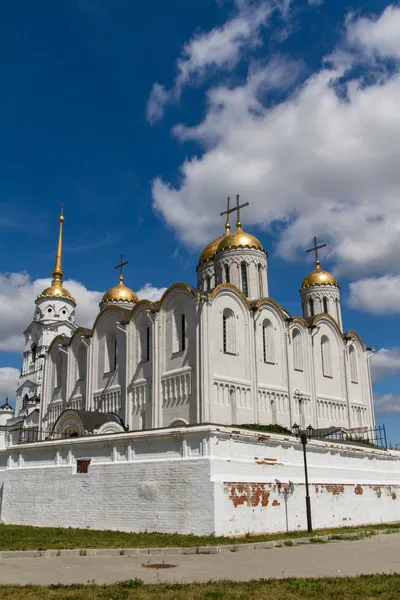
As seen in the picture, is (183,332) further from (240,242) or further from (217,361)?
(240,242)

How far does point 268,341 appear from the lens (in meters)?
33.5

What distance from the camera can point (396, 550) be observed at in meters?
15.2

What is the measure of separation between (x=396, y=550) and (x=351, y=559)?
2720mm

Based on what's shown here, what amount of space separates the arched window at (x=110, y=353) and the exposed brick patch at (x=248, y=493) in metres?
17.5

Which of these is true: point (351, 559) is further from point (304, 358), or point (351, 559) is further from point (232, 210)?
point (232, 210)

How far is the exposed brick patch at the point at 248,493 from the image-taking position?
18078 millimetres

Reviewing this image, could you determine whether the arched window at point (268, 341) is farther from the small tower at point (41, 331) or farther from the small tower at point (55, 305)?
the small tower at point (55, 305)

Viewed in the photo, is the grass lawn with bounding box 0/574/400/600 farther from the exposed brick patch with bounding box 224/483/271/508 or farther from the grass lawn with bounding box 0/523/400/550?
the exposed brick patch with bounding box 224/483/271/508

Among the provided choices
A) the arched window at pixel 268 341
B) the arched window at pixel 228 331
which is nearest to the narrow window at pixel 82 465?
the arched window at pixel 228 331

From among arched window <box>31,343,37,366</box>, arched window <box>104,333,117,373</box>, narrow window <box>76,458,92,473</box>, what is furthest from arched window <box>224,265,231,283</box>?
arched window <box>31,343,37,366</box>

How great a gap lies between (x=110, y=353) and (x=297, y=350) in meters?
11.2

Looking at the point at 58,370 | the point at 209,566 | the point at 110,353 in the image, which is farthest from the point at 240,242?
the point at 209,566

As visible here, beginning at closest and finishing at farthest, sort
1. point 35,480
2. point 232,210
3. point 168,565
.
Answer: point 168,565 < point 35,480 < point 232,210

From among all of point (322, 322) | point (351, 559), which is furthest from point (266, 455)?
point (322, 322)
